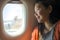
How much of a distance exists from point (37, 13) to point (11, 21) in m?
0.21

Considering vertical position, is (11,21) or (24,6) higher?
(24,6)

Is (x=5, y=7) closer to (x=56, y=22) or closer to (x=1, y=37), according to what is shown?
(x=1, y=37)

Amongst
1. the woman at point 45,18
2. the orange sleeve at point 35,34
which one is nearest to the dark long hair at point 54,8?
the woman at point 45,18

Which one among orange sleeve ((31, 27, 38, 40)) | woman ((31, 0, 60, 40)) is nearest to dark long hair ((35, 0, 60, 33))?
woman ((31, 0, 60, 40))

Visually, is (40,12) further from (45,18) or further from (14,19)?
(14,19)

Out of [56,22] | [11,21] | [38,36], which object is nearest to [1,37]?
[11,21]

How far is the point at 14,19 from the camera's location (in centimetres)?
98

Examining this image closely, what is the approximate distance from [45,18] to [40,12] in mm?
60

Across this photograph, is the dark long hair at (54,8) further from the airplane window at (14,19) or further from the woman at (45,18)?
the airplane window at (14,19)

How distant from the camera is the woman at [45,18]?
3.20ft

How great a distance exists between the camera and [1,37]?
966mm

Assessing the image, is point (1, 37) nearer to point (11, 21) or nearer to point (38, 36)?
point (11, 21)

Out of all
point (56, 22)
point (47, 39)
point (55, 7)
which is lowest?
point (47, 39)

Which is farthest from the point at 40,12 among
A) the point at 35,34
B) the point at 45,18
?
the point at 35,34
